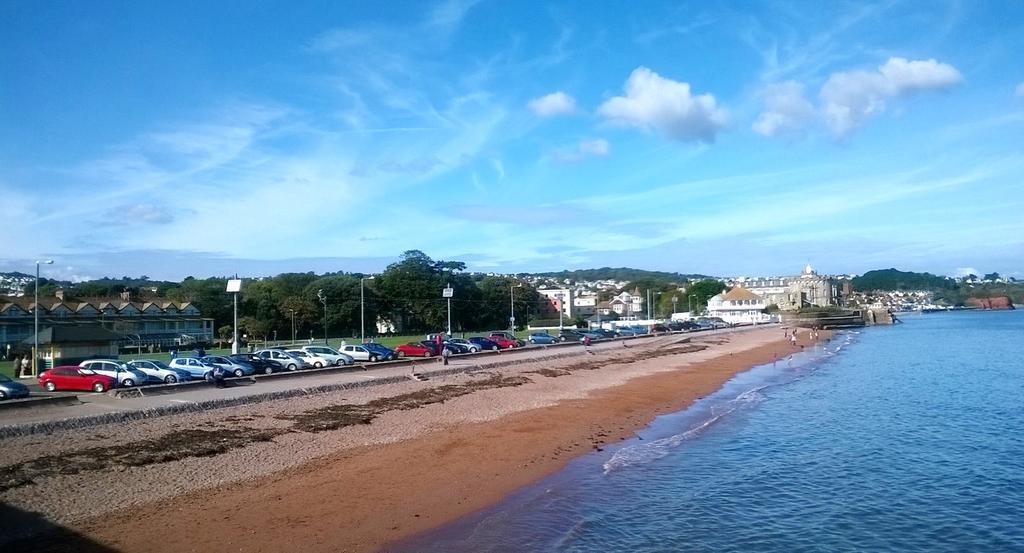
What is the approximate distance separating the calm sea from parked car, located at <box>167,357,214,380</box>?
2372cm

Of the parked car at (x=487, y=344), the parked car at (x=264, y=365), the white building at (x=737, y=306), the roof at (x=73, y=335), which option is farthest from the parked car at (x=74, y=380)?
the white building at (x=737, y=306)

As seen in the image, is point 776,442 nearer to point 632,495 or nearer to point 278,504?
point 632,495

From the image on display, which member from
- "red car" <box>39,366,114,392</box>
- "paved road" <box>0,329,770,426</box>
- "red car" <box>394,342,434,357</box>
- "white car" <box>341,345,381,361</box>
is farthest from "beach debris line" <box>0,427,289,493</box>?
"red car" <box>394,342,434,357</box>

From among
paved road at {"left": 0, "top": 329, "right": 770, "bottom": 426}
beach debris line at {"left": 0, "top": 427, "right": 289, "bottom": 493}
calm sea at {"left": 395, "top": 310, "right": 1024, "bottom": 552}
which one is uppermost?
paved road at {"left": 0, "top": 329, "right": 770, "bottom": 426}

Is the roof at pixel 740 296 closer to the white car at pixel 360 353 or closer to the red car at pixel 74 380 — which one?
the white car at pixel 360 353

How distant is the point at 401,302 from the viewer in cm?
10981

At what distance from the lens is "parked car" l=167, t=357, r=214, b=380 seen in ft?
125

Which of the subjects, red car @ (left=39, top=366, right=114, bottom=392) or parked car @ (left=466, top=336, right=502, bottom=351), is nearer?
red car @ (left=39, top=366, right=114, bottom=392)

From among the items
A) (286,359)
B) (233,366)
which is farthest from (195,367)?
(286,359)

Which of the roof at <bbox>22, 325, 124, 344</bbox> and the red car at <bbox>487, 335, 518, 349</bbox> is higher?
the roof at <bbox>22, 325, 124, 344</bbox>

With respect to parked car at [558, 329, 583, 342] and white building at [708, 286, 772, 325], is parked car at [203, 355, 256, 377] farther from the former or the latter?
white building at [708, 286, 772, 325]

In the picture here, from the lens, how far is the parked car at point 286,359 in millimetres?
45228

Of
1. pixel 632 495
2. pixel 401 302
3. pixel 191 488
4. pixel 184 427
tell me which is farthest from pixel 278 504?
pixel 401 302

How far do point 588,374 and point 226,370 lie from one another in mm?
21663
